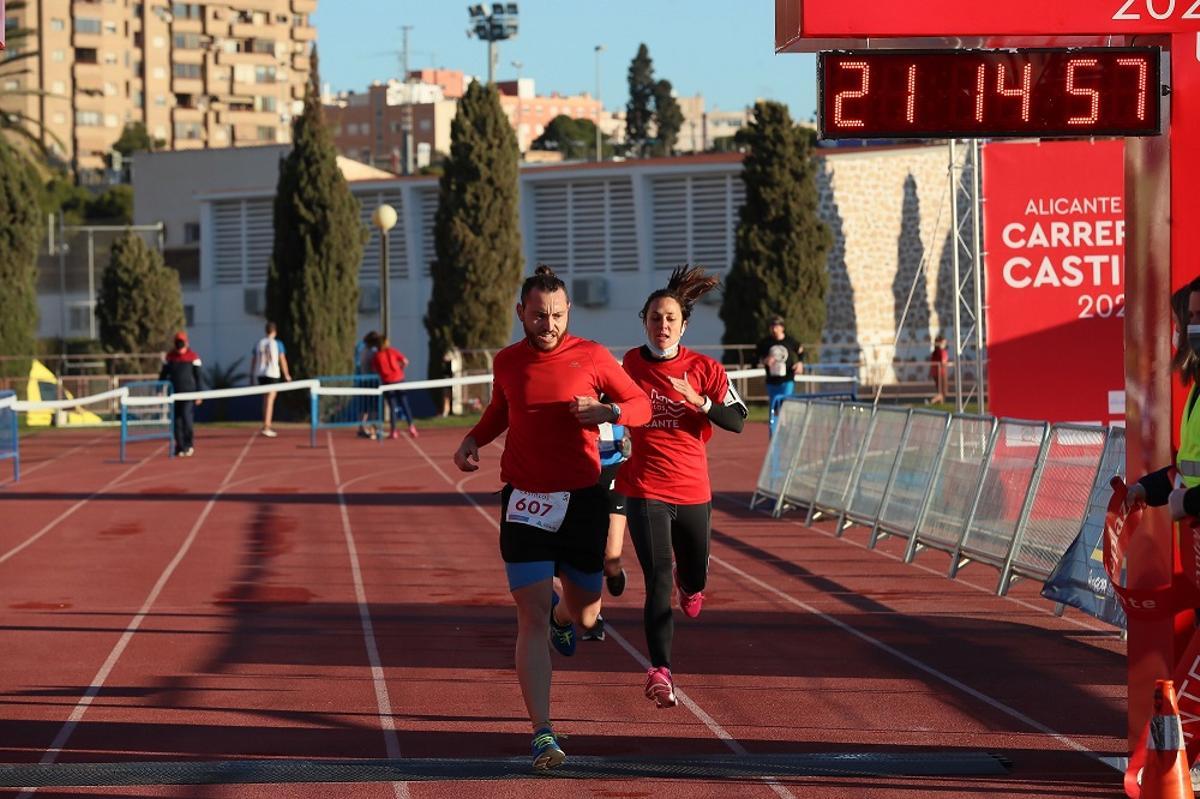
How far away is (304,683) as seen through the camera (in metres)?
9.85

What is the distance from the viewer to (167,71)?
130750mm

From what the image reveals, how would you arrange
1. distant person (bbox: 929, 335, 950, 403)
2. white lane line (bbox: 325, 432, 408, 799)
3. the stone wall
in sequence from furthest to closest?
the stone wall, distant person (bbox: 929, 335, 950, 403), white lane line (bbox: 325, 432, 408, 799)

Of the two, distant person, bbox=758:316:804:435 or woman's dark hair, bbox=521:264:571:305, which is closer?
woman's dark hair, bbox=521:264:571:305

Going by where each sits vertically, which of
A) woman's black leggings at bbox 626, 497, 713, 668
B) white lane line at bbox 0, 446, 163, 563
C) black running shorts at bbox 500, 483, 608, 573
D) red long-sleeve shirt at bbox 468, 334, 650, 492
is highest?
red long-sleeve shirt at bbox 468, 334, 650, 492

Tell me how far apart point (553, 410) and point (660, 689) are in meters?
1.57

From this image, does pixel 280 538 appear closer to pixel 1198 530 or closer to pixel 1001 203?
pixel 1001 203

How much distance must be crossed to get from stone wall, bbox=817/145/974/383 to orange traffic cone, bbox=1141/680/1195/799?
160 ft

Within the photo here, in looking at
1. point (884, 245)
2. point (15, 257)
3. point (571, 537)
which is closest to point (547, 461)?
point (571, 537)

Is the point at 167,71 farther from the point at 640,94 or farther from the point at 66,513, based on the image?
the point at 66,513

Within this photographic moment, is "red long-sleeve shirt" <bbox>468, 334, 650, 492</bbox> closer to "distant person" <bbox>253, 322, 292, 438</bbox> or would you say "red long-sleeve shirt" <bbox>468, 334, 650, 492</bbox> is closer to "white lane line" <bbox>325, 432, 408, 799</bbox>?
"white lane line" <bbox>325, 432, 408, 799</bbox>

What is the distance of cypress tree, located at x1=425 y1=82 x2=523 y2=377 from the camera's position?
44000mm

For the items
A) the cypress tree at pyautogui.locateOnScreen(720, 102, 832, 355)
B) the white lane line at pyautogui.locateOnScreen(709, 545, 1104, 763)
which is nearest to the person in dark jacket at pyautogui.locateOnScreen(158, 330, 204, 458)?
the white lane line at pyautogui.locateOnScreen(709, 545, 1104, 763)

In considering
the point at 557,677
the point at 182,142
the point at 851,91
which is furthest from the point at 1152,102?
the point at 182,142

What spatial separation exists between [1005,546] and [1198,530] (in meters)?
6.78
